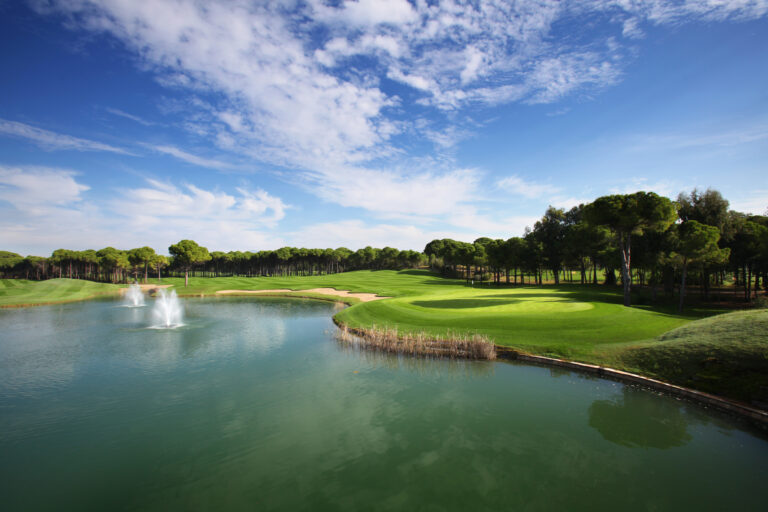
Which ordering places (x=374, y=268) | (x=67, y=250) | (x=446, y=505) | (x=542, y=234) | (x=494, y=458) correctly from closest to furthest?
1. (x=446, y=505)
2. (x=494, y=458)
3. (x=542, y=234)
4. (x=67, y=250)
5. (x=374, y=268)

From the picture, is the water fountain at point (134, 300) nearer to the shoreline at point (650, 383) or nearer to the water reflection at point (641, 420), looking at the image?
the shoreline at point (650, 383)

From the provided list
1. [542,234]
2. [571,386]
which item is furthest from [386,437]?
[542,234]

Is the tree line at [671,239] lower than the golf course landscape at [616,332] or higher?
higher

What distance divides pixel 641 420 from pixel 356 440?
9740mm

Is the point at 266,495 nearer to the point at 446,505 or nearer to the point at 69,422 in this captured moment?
the point at 446,505

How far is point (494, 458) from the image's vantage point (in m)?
8.74

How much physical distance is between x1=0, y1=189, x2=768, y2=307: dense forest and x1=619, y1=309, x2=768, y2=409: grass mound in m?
14.4

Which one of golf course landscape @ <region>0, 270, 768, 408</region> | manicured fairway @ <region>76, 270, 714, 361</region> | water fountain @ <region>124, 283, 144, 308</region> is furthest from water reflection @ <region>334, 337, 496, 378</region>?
water fountain @ <region>124, 283, 144, 308</region>

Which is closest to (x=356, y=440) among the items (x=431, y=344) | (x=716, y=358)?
(x=431, y=344)

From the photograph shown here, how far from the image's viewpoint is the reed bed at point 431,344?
18016 mm

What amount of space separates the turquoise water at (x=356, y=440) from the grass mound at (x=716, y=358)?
1.43 metres

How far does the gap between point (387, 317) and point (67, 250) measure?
10899 centimetres

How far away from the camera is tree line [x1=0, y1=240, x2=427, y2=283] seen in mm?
83750

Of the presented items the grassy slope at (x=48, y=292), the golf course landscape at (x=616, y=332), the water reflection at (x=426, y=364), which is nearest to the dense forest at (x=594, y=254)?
the golf course landscape at (x=616, y=332)
